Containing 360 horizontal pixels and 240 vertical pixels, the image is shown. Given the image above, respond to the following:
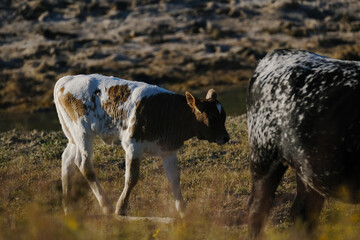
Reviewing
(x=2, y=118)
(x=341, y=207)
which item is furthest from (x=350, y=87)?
(x=2, y=118)

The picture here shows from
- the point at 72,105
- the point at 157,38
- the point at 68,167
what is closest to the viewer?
the point at 72,105

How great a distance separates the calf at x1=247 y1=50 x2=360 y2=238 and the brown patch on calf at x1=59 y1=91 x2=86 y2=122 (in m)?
3.11

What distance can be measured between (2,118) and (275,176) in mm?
22264

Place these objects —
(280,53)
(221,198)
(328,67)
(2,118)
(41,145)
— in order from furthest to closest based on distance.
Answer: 1. (2,118)
2. (41,145)
3. (221,198)
4. (280,53)
5. (328,67)

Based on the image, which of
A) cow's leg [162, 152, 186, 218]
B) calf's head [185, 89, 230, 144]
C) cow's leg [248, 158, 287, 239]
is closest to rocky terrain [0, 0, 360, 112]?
cow's leg [162, 152, 186, 218]

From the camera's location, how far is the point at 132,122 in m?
8.22

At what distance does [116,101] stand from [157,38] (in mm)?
28739

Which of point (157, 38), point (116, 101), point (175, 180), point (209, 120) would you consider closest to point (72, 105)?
point (116, 101)

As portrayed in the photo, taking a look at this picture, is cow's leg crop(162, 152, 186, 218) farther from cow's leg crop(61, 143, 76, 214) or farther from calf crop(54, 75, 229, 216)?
cow's leg crop(61, 143, 76, 214)

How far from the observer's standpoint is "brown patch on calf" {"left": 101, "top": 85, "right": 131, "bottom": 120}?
8367 millimetres

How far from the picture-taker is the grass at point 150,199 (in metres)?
5.48

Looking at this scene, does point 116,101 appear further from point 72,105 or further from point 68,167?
point 68,167

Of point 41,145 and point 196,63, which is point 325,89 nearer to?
point 41,145

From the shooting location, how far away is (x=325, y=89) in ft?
17.1
